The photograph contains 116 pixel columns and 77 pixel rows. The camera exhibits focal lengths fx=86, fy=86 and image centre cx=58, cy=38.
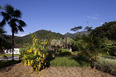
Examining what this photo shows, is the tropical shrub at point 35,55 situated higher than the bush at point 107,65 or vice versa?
the tropical shrub at point 35,55

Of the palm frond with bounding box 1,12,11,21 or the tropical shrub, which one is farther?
the palm frond with bounding box 1,12,11,21

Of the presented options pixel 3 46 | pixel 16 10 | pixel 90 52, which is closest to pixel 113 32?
pixel 90 52

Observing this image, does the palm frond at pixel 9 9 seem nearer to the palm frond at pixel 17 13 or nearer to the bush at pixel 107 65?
the palm frond at pixel 17 13

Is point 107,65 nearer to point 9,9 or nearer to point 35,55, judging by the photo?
point 35,55

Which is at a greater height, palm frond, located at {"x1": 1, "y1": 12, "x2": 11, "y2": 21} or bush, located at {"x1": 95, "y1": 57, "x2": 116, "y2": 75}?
palm frond, located at {"x1": 1, "y1": 12, "x2": 11, "y2": 21}

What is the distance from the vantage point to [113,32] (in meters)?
29.9

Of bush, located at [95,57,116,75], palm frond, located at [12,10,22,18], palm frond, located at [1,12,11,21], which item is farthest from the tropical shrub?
palm frond, located at [1,12,11,21]

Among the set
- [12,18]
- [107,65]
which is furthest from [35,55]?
[12,18]

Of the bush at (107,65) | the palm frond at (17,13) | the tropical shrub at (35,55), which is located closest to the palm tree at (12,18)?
the palm frond at (17,13)

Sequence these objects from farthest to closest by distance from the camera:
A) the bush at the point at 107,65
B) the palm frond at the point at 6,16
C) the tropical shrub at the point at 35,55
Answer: the palm frond at the point at 6,16
the tropical shrub at the point at 35,55
the bush at the point at 107,65

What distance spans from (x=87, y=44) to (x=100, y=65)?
1787 millimetres

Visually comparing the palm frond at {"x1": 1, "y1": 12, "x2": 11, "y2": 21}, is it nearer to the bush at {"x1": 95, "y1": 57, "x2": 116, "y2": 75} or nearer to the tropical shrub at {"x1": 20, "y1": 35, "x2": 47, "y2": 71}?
the tropical shrub at {"x1": 20, "y1": 35, "x2": 47, "y2": 71}

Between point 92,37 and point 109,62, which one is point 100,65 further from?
point 92,37

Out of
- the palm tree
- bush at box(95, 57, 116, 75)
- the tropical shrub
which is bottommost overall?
bush at box(95, 57, 116, 75)
